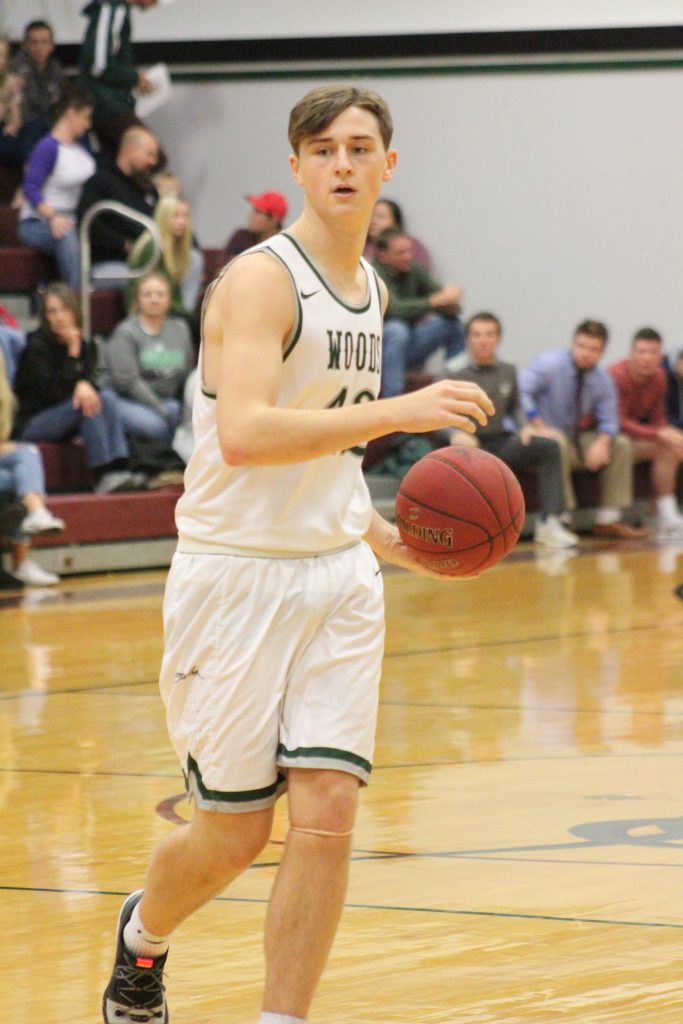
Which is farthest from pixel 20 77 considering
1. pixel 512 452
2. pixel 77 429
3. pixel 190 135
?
pixel 512 452

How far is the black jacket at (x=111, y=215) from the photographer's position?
43.9 feet

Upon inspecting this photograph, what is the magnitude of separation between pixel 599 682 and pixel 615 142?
8631mm

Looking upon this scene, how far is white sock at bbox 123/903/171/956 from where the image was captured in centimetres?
352

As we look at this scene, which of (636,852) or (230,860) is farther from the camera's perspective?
(636,852)

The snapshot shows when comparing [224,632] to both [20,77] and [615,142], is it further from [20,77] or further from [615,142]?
[615,142]

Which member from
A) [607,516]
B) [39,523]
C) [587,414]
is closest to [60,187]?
[39,523]

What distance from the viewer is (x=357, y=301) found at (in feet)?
11.3

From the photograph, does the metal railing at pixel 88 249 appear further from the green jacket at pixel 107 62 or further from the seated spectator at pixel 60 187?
the green jacket at pixel 107 62

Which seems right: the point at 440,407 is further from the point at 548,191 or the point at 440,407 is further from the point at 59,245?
the point at 548,191

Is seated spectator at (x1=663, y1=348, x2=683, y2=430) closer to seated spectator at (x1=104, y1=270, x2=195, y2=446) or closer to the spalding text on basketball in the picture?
seated spectator at (x1=104, y1=270, x2=195, y2=446)

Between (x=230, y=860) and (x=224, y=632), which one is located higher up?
(x=224, y=632)

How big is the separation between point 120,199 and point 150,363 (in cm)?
178

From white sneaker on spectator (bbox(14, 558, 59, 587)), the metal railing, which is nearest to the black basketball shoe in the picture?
white sneaker on spectator (bbox(14, 558, 59, 587))

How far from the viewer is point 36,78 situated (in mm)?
14391
